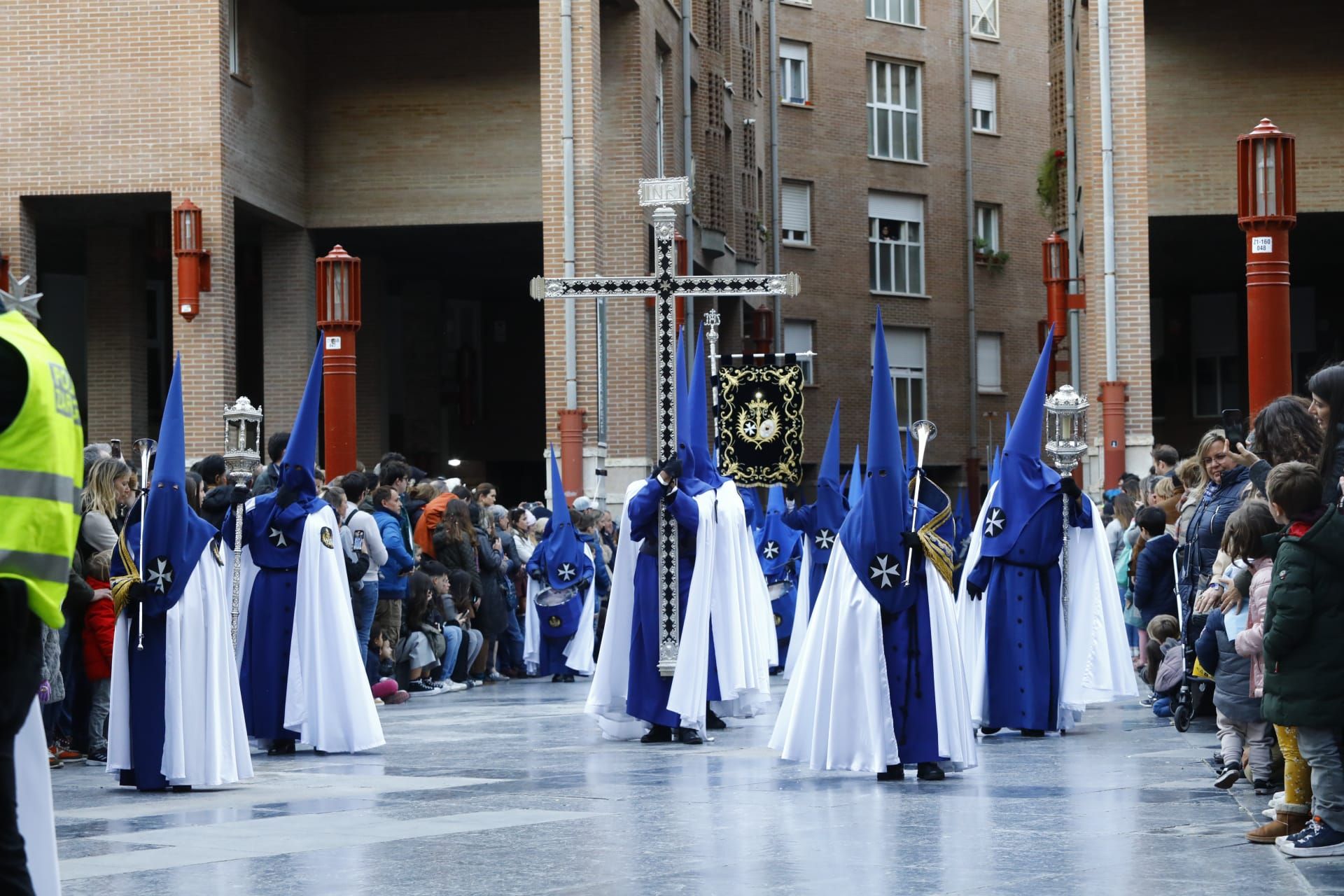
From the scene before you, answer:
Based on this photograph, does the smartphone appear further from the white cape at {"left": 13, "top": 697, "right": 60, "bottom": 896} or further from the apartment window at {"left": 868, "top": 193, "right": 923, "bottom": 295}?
the apartment window at {"left": 868, "top": 193, "right": 923, "bottom": 295}

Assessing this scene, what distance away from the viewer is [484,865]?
7.57 m

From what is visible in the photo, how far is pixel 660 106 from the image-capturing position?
33.4 m

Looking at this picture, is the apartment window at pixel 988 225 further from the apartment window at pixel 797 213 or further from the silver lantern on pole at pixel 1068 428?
the silver lantern on pole at pixel 1068 428

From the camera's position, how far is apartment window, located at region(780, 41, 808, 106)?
154ft

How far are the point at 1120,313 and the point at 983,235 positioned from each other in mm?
23819

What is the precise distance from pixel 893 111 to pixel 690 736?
3765cm

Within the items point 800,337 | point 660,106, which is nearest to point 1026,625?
point 660,106

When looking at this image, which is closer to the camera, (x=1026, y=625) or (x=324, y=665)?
(x=324, y=665)

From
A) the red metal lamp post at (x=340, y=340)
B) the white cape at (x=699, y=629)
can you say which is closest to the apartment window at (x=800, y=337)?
the red metal lamp post at (x=340, y=340)

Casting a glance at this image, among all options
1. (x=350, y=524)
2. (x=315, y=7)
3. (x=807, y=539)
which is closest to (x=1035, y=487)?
(x=350, y=524)

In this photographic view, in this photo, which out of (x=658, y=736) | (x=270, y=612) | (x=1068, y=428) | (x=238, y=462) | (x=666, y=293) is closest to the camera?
(x=238, y=462)

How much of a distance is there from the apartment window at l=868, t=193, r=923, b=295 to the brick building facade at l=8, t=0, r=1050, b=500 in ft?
12.8

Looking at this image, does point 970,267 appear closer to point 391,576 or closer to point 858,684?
point 391,576

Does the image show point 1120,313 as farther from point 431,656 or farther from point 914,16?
point 914,16
